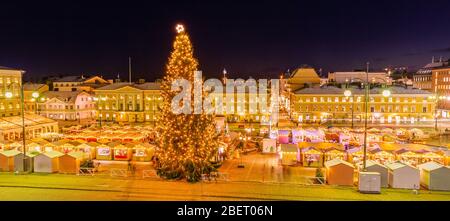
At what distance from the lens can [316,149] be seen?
31.3m

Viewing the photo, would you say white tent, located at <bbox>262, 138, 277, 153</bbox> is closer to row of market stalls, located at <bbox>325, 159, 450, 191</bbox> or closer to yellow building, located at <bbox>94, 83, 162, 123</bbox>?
row of market stalls, located at <bbox>325, 159, 450, 191</bbox>

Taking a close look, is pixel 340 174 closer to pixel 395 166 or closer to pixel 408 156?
pixel 395 166

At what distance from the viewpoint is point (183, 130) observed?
2005 cm

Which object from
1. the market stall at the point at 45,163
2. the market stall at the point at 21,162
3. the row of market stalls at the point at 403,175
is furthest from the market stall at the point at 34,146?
the row of market stalls at the point at 403,175

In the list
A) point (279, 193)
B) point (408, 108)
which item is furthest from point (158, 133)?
point (408, 108)

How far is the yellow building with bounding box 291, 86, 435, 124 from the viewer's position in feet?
214

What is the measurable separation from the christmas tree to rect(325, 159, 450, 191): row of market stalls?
7.49 metres

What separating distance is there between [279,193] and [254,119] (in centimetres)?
4871

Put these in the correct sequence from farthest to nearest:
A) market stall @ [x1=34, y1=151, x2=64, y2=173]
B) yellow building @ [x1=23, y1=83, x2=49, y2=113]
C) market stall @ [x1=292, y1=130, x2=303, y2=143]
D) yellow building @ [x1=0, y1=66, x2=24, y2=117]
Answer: yellow building @ [x1=23, y1=83, x2=49, y2=113]
yellow building @ [x1=0, y1=66, x2=24, y2=117]
market stall @ [x1=292, y1=130, x2=303, y2=143]
market stall @ [x1=34, y1=151, x2=64, y2=173]

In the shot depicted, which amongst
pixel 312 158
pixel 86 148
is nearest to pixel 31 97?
pixel 86 148

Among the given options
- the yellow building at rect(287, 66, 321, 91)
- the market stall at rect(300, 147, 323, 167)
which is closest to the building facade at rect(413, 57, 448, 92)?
the yellow building at rect(287, 66, 321, 91)

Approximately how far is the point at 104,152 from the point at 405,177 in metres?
23.8

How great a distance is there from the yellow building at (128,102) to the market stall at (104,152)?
34695mm

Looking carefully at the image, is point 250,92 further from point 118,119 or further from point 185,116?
point 185,116
